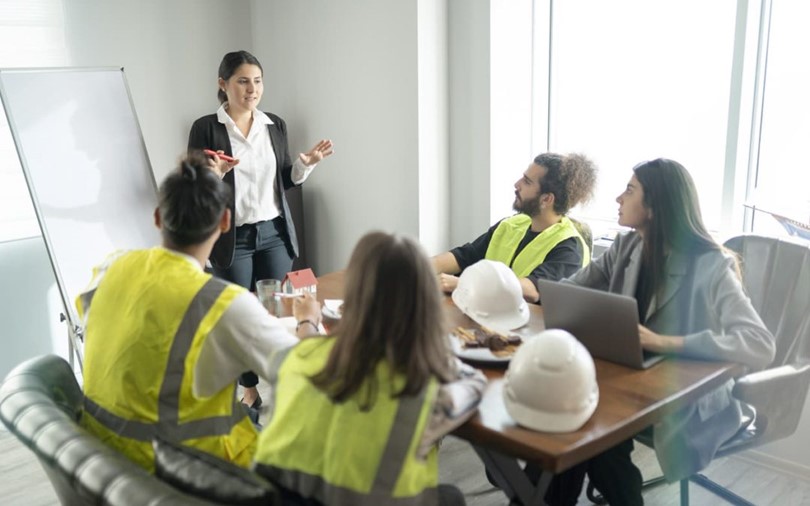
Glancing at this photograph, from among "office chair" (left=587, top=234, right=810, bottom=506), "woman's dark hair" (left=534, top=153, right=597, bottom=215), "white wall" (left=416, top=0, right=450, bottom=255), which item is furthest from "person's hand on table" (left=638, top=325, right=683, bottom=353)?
"white wall" (left=416, top=0, right=450, bottom=255)

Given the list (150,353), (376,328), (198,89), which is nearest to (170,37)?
(198,89)

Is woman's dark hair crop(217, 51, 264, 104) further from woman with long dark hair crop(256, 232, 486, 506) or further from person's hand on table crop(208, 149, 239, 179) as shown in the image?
woman with long dark hair crop(256, 232, 486, 506)

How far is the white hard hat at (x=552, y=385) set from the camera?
1414 millimetres

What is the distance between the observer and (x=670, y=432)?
77.4 inches

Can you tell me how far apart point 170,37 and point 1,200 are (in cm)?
117

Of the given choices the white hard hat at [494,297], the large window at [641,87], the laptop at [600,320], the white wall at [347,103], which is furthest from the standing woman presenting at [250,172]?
the laptop at [600,320]

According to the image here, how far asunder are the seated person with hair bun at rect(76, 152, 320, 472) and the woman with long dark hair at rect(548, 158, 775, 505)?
101 cm

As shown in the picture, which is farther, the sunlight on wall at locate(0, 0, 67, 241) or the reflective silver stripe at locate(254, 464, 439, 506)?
the sunlight on wall at locate(0, 0, 67, 241)

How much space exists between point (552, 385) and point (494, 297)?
61 cm

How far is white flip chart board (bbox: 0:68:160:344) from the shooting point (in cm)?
285

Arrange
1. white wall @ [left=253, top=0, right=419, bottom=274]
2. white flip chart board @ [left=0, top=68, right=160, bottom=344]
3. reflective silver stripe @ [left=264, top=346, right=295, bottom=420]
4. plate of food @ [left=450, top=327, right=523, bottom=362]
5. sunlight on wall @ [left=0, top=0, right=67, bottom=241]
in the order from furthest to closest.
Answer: white wall @ [left=253, top=0, right=419, bottom=274]
sunlight on wall @ [left=0, top=0, right=67, bottom=241]
white flip chart board @ [left=0, top=68, right=160, bottom=344]
plate of food @ [left=450, top=327, right=523, bottom=362]
reflective silver stripe @ [left=264, top=346, right=295, bottom=420]

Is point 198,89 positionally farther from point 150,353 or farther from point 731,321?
point 731,321

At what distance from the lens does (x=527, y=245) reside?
2730mm

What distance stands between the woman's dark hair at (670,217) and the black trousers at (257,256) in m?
1.75
